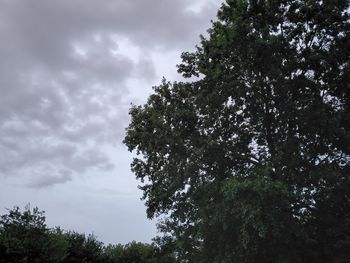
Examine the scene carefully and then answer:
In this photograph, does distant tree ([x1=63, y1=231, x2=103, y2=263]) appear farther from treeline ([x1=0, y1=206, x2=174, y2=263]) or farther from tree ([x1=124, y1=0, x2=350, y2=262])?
tree ([x1=124, y1=0, x2=350, y2=262])

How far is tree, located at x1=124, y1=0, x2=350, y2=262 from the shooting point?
27.6 meters

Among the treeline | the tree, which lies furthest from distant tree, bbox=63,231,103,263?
the tree

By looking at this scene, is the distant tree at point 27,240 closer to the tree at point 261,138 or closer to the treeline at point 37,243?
the treeline at point 37,243

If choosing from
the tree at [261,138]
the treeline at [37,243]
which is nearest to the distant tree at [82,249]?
the treeline at [37,243]

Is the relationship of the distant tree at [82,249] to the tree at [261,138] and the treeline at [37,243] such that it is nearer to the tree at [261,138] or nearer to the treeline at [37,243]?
the treeline at [37,243]

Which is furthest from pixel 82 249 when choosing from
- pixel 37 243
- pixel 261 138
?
pixel 261 138

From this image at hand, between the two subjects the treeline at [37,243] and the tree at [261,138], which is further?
the tree at [261,138]

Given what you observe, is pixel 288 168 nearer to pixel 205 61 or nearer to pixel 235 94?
pixel 235 94

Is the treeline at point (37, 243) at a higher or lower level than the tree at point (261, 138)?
lower

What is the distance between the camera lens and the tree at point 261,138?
1088 inches

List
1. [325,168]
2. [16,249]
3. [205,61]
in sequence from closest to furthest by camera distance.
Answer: [16,249]
[325,168]
[205,61]

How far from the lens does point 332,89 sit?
99.7ft

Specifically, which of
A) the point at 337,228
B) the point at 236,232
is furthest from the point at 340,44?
the point at 236,232

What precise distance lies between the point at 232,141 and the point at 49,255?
1279cm
